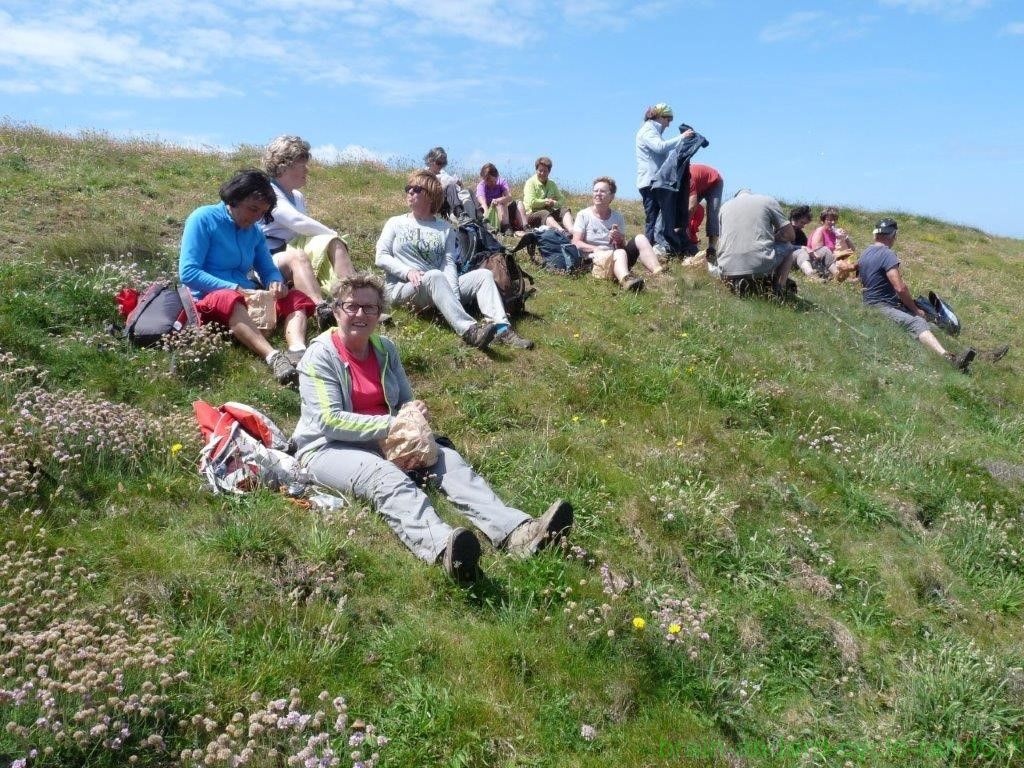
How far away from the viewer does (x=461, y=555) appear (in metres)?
4.03

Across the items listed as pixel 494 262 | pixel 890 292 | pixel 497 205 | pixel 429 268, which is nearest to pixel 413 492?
pixel 429 268

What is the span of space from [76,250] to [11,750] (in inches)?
238

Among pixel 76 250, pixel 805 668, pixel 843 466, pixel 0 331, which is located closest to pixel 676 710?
pixel 805 668

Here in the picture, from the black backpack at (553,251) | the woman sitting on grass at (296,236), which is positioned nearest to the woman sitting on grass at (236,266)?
the woman sitting on grass at (296,236)

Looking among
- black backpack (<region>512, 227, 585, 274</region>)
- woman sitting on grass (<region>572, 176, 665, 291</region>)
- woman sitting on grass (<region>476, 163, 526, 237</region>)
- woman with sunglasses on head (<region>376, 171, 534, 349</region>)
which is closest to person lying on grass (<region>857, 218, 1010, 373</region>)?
woman sitting on grass (<region>572, 176, 665, 291</region>)

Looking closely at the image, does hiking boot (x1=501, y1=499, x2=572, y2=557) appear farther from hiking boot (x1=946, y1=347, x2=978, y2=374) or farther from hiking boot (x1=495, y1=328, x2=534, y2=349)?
hiking boot (x1=946, y1=347, x2=978, y2=374)

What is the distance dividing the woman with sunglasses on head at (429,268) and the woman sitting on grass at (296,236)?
0.49 m

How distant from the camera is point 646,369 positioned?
24.2 feet

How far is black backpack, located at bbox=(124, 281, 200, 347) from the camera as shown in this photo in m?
5.96

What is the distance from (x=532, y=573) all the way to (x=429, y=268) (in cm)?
425

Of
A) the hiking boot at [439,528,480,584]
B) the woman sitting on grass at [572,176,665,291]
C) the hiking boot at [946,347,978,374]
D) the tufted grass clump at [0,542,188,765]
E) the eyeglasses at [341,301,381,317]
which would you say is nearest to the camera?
the tufted grass clump at [0,542,188,765]

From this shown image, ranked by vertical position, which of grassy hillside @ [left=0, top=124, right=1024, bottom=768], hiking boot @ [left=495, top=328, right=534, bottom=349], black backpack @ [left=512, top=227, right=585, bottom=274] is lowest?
grassy hillside @ [left=0, top=124, right=1024, bottom=768]

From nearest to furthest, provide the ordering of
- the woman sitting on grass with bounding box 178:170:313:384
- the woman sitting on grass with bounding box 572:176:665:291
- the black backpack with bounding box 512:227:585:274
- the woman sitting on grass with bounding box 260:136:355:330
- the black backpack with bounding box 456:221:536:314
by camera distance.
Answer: the woman sitting on grass with bounding box 178:170:313:384, the woman sitting on grass with bounding box 260:136:355:330, the black backpack with bounding box 456:221:536:314, the black backpack with bounding box 512:227:585:274, the woman sitting on grass with bounding box 572:176:665:291

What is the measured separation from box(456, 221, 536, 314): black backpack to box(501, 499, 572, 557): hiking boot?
12.8 ft
